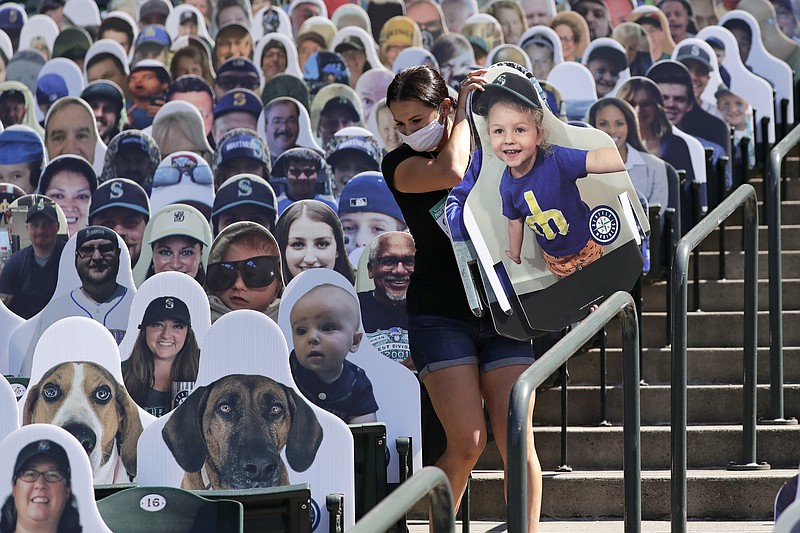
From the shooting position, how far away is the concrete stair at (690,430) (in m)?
4.36

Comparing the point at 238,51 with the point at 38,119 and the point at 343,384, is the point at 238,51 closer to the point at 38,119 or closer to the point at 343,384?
the point at 38,119

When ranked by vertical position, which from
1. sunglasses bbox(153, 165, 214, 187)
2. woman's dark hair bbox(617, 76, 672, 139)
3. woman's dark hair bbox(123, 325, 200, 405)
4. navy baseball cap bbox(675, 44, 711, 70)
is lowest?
woman's dark hair bbox(123, 325, 200, 405)

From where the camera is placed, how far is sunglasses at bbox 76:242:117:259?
506cm

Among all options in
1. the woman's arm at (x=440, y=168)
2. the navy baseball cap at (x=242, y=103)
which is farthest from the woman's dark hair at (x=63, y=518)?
the navy baseball cap at (x=242, y=103)

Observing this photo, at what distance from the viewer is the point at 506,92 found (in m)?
3.56

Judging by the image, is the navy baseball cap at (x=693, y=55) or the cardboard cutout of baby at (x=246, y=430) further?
the navy baseball cap at (x=693, y=55)

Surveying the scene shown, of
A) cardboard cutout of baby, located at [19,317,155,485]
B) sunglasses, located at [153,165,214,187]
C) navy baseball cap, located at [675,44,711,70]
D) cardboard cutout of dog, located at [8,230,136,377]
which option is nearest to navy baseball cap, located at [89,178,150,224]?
sunglasses, located at [153,165,214,187]

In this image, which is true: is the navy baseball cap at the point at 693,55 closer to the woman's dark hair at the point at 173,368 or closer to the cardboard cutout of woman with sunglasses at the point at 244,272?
the cardboard cutout of woman with sunglasses at the point at 244,272

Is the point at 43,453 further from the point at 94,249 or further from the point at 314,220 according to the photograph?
the point at 314,220

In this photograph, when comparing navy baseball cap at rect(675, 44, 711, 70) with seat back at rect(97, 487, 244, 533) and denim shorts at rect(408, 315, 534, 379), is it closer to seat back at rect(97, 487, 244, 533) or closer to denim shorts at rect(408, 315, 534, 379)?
denim shorts at rect(408, 315, 534, 379)

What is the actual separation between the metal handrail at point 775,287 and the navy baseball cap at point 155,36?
18.4ft

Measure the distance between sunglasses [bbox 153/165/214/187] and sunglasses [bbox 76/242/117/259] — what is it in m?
1.11

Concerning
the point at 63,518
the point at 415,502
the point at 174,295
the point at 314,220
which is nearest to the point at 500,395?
the point at 63,518

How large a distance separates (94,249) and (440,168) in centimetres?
205
